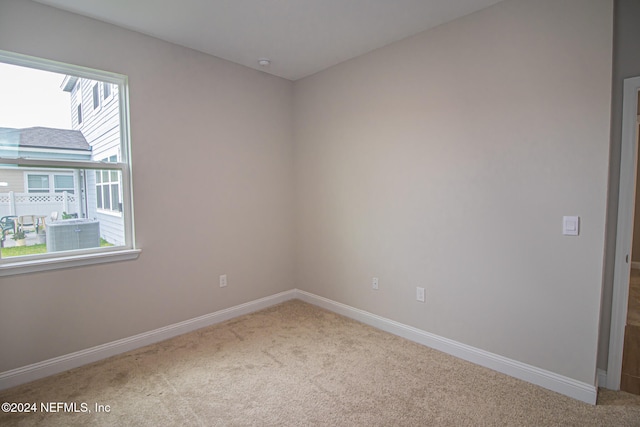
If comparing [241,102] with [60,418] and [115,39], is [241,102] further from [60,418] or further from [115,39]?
[60,418]

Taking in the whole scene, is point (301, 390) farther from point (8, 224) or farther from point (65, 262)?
point (8, 224)

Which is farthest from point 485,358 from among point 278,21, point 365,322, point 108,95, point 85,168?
point 108,95

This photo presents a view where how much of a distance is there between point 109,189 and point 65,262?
2.18ft

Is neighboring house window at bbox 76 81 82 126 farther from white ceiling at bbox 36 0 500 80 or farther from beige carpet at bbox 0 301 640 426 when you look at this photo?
beige carpet at bbox 0 301 640 426

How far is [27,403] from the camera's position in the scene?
210 centimetres

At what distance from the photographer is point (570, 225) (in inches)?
83.8

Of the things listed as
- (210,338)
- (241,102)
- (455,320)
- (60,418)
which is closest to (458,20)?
(241,102)

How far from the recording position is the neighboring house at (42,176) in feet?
7.59

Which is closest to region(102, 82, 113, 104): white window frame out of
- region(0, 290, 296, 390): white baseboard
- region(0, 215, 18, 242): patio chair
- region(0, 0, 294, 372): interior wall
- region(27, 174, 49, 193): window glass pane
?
region(0, 0, 294, 372): interior wall

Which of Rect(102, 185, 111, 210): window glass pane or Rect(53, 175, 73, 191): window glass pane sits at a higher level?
Rect(53, 175, 73, 191): window glass pane

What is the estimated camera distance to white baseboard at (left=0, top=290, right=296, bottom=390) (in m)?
2.30

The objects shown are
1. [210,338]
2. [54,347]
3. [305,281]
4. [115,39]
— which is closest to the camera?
[54,347]

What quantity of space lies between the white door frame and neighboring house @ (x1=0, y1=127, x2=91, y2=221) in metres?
3.89

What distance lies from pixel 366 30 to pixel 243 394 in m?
2.97
